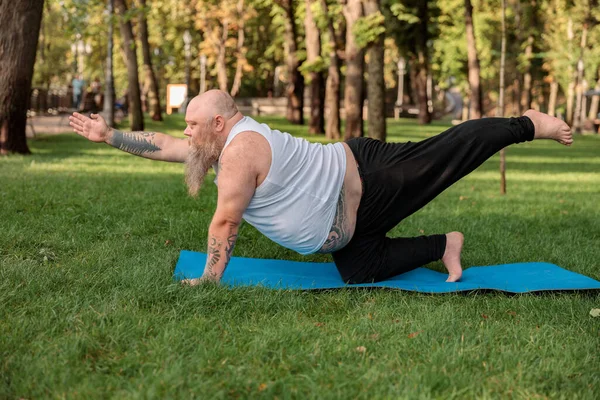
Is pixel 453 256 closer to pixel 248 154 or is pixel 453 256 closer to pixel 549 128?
pixel 549 128

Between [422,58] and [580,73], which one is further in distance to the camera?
[422,58]

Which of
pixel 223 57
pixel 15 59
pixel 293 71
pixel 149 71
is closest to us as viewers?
pixel 15 59

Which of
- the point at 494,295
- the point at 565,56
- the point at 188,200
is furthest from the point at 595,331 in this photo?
the point at 565,56

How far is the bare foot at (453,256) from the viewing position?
5.78 meters

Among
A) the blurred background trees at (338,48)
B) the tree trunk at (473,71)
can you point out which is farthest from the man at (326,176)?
the tree trunk at (473,71)

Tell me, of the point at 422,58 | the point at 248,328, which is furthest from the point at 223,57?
the point at 248,328

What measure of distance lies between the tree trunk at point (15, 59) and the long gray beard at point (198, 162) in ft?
33.5

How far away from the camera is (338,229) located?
5406 millimetres

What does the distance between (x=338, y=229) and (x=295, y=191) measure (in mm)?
416

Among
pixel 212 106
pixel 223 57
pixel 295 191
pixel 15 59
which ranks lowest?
pixel 295 191

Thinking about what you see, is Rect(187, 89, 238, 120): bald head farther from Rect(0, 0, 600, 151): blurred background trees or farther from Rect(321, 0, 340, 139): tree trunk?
Rect(321, 0, 340, 139): tree trunk

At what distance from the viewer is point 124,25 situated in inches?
971

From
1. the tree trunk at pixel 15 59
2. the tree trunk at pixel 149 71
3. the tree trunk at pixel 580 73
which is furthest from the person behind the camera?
the tree trunk at pixel 580 73

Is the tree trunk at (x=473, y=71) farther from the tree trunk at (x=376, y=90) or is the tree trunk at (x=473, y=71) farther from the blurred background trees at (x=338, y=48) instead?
the tree trunk at (x=376, y=90)
